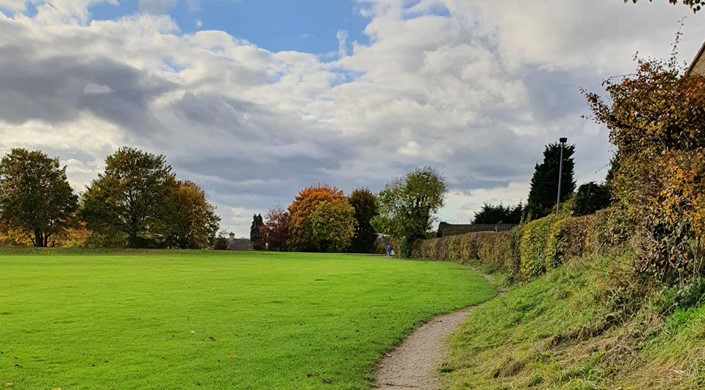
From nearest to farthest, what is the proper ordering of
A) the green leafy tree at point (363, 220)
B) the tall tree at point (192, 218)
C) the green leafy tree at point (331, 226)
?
the tall tree at point (192, 218)
the green leafy tree at point (331, 226)
the green leafy tree at point (363, 220)

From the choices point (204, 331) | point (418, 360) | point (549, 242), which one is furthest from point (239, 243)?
point (418, 360)

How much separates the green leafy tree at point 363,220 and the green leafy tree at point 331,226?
5114 millimetres

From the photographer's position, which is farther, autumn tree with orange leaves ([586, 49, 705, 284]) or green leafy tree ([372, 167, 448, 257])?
green leafy tree ([372, 167, 448, 257])

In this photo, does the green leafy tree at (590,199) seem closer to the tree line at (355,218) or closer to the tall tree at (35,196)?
the tree line at (355,218)

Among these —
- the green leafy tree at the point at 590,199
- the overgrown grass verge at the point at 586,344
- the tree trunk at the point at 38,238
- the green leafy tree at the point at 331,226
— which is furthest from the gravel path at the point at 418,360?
the green leafy tree at the point at 331,226

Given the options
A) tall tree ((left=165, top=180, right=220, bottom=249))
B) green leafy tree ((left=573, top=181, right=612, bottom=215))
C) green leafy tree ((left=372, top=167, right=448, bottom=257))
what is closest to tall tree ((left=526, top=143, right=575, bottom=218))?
green leafy tree ((left=372, top=167, right=448, bottom=257))

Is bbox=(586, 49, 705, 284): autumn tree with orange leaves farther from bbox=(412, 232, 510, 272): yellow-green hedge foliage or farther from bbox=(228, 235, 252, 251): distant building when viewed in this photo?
bbox=(228, 235, 252, 251): distant building

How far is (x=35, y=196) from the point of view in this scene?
217 feet

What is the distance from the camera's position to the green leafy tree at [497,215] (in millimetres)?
79188

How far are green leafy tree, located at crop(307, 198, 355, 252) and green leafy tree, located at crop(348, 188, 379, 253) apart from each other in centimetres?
511

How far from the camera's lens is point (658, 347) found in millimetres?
6039

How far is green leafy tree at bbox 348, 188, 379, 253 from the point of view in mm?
98438

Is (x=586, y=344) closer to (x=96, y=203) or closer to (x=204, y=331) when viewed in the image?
(x=204, y=331)

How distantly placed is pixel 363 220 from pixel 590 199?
2829 inches
